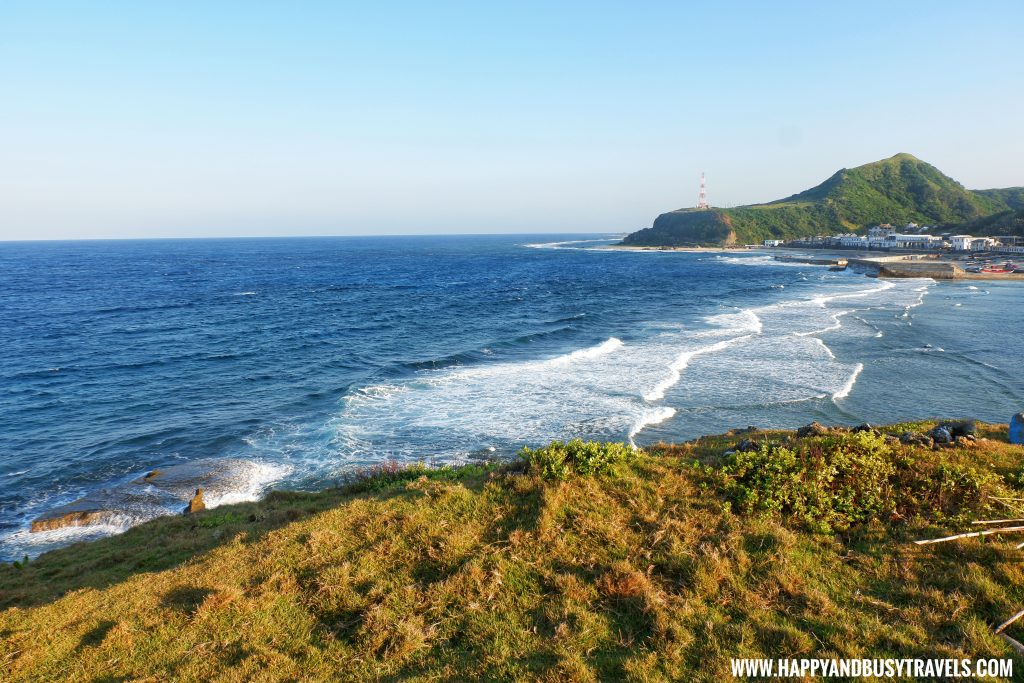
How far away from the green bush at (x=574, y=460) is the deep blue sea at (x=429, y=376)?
30.1 feet

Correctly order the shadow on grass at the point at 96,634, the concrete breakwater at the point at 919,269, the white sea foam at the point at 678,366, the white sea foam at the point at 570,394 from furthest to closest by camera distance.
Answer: the concrete breakwater at the point at 919,269 < the white sea foam at the point at 678,366 < the white sea foam at the point at 570,394 < the shadow on grass at the point at 96,634

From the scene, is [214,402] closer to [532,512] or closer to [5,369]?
[5,369]

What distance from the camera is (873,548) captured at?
8367mm

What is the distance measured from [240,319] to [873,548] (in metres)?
54.4

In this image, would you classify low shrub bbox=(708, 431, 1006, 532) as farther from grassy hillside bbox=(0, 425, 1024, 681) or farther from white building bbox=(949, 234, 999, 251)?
white building bbox=(949, 234, 999, 251)

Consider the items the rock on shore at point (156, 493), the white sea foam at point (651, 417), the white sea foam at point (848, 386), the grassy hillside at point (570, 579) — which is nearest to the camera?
the grassy hillside at point (570, 579)

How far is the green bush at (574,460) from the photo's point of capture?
10.6 metres

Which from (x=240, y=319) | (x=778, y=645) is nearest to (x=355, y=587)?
(x=778, y=645)

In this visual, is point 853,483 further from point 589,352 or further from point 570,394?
point 589,352

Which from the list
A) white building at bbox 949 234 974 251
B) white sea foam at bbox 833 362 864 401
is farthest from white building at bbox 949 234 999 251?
white sea foam at bbox 833 362 864 401

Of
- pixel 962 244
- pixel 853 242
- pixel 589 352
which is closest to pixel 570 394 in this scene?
pixel 589 352

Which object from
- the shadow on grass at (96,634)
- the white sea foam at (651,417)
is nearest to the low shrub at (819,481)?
the shadow on grass at (96,634)

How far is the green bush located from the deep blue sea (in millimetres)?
9188

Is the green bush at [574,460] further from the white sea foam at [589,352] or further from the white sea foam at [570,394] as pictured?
the white sea foam at [589,352]
